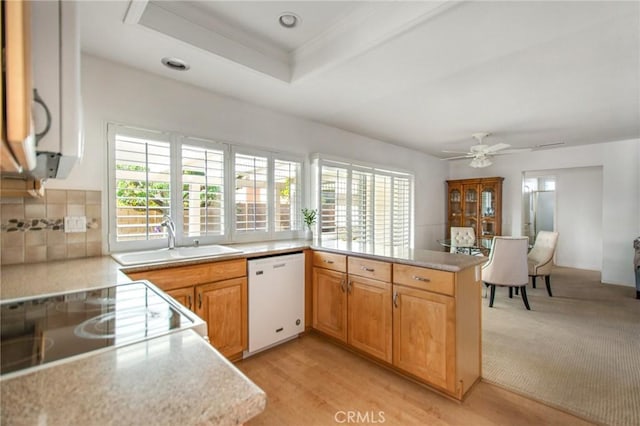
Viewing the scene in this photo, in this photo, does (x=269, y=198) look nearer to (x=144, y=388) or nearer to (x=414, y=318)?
(x=414, y=318)

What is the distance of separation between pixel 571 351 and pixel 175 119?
157 inches

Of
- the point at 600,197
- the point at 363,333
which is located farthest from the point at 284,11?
the point at 600,197

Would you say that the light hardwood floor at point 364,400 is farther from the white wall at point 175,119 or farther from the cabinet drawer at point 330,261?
the white wall at point 175,119

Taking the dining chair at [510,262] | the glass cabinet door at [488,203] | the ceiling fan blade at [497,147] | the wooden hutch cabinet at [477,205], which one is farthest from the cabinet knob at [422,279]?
the glass cabinet door at [488,203]

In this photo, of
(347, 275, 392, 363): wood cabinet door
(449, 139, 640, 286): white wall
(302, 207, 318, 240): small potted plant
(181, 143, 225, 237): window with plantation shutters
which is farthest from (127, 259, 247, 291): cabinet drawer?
(449, 139, 640, 286): white wall

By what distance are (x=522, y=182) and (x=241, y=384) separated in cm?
656

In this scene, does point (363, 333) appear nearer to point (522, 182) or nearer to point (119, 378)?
point (119, 378)

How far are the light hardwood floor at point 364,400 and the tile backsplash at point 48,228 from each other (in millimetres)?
1516

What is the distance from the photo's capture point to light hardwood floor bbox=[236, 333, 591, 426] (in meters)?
1.75

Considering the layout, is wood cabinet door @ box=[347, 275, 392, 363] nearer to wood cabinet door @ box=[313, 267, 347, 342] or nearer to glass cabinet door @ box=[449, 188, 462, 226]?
wood cabinet door @ box=[313, 267, 347, 342]

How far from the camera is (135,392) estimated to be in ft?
1.79

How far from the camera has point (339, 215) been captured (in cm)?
387

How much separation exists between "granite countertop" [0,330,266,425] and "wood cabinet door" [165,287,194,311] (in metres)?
1.40

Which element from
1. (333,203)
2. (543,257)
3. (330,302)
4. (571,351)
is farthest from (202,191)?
(543,257)
